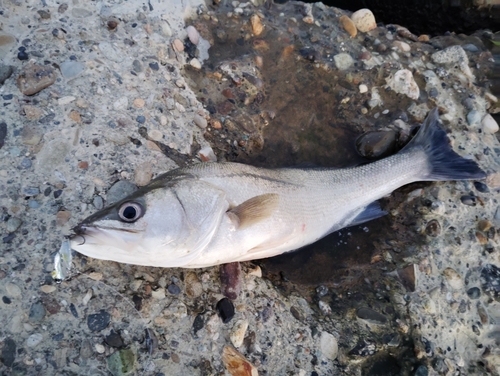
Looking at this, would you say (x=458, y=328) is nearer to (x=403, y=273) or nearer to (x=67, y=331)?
(x=403, y=273)

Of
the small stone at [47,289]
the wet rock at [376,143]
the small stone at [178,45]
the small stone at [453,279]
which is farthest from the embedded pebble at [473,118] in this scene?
the small stone at [47,289]

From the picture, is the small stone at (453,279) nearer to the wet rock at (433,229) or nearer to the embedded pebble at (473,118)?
the wet rock at (433,229)

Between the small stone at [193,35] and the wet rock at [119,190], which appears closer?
the wet rock at [119,190]

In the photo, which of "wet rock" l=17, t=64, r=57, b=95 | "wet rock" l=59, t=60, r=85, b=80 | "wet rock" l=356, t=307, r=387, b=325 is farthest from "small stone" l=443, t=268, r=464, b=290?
"wet rock" l=17, t=64, r=57, b=95

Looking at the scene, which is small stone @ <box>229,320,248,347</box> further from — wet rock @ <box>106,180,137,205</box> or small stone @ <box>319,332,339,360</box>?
wet rock @ <box>106,180,137,205</box>

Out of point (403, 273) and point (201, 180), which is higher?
point (201, 180)

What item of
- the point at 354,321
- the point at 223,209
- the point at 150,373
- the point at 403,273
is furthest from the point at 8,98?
the point at 403,273
